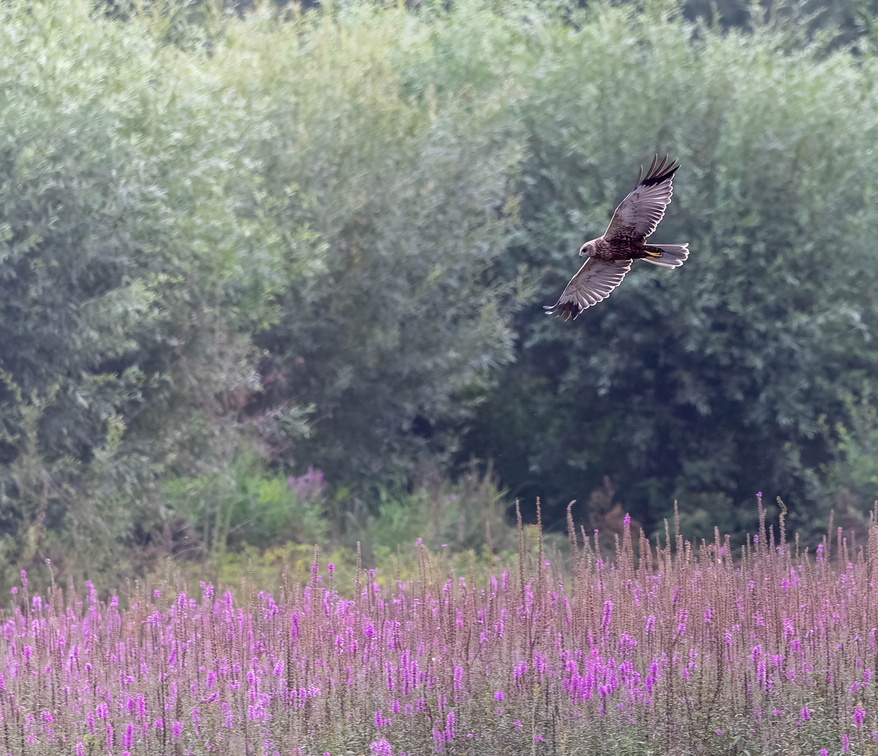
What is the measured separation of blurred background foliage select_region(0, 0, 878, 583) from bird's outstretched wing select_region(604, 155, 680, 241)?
482 centimetres

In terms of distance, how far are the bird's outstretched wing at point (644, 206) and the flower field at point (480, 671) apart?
163cm

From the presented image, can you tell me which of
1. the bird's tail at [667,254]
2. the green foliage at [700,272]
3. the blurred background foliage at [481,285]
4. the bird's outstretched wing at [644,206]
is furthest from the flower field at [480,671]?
the green foliage at [700,272]

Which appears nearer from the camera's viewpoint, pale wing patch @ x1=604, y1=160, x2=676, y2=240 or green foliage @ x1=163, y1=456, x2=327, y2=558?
pale wing patch @ x1=604, y1=160, x2=676, y2=240

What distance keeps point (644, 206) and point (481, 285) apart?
326 inches

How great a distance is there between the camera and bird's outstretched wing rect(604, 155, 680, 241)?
244 inches

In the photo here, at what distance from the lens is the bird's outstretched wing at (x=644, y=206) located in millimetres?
6203

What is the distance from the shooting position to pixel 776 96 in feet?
45.4

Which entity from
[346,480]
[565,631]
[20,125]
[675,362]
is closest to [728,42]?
[675,362]

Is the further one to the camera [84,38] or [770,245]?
[770,245]

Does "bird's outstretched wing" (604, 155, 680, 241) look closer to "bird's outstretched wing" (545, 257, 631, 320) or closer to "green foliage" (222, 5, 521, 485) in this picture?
"bird's outstretched wing" (545, 257, 631, 320)

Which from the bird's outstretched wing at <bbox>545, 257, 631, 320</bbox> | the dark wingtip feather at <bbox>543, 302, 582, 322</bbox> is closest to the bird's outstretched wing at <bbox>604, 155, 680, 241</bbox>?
the bird's outstretched wing at <bbox>545, 257, 631, 320</bbox>

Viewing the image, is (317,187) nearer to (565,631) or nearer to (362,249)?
(362,249)

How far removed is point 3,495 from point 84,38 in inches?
145

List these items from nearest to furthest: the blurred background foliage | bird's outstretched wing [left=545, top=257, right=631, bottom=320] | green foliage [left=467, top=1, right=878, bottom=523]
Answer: bird's outstretched wing [left=545, top=257, right=631, bottom=320] < the blurred background foliage < green foliage [left=467, top=1, right=878, bottom=523]
